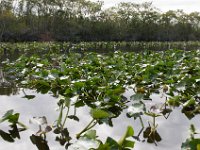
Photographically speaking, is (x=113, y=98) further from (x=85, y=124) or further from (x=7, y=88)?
(x=7, y=88)

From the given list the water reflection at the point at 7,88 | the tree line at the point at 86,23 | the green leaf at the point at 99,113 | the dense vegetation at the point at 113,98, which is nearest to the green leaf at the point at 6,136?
the dense vegetation at the point at 113,98

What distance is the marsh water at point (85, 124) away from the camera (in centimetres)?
340

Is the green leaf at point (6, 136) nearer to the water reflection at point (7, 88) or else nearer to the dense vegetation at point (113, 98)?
the dense vegetation at point (113, 98)

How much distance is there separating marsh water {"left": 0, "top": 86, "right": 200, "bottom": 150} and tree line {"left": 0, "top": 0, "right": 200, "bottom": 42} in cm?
2552

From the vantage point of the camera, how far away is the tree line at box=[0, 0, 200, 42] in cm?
3459

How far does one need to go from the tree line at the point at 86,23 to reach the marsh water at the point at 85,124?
83.7 feet

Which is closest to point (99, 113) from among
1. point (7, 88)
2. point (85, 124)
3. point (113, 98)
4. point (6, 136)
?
point (85, 124)

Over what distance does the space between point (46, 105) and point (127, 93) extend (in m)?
1.65

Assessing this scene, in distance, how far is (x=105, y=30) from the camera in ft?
137

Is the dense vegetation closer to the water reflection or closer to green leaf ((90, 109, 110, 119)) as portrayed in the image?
green leaf ((90, 109, 110, 119))

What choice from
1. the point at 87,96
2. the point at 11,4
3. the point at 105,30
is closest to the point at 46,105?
the point at 87,96

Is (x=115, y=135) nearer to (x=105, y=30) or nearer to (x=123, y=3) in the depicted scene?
(x=105, y=30)

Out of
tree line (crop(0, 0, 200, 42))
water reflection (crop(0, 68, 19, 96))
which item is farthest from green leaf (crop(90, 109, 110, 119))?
tree line (crop(0, 0, 200, 42))

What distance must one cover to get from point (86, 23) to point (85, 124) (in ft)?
123
